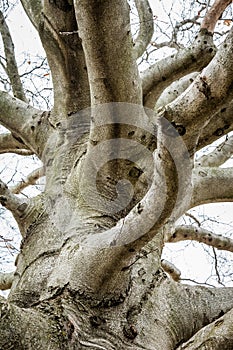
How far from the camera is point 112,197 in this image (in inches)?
74.1

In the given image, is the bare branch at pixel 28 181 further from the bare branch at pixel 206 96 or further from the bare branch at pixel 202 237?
the bare branch at pixel 206 96

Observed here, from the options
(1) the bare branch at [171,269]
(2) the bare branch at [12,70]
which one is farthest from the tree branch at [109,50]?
(1) the bare branch at [171,269]

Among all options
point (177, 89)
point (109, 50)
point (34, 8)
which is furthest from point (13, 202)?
point (177, 89)

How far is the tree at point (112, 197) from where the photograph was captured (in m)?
1.14

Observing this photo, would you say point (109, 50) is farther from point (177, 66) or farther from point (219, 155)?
point (219, 155)

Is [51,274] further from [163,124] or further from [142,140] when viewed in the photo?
[163,124]

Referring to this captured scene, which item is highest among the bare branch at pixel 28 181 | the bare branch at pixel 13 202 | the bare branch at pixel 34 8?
the bare branch at pixel 34 8

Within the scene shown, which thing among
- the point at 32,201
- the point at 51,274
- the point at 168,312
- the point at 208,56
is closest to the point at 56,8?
the point at 208,56

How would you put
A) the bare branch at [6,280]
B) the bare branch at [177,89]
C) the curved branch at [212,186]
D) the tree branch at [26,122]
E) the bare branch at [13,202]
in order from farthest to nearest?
the bare branch at [177,89]
the bare branch at [6,280]
the tree branch at [26,122]
the curved branch at [212,186]
the bare branch at [13,202]

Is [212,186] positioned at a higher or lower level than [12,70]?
lower

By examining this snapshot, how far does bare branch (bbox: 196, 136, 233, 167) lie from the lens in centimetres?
293

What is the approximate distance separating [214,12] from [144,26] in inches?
63.0

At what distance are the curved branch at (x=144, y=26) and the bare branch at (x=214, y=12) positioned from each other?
1.09 metres

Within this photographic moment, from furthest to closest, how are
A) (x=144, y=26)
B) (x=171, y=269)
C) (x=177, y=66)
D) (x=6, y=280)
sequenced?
(x=144, y=26) → (x=171, y=269) → (x=6, y=280) → (x=177, y=66)
